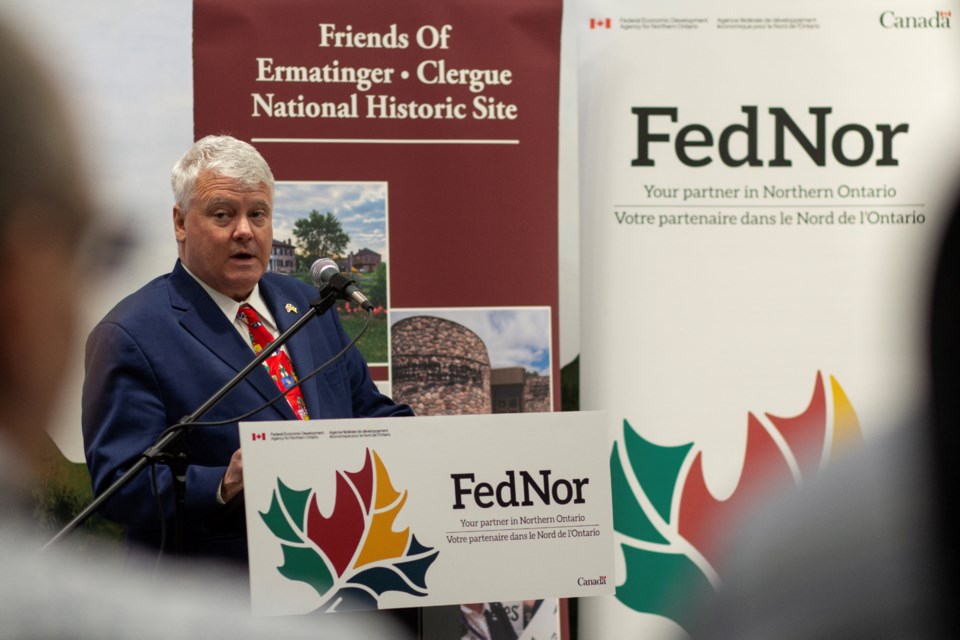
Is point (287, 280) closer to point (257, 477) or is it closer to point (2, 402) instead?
point (257, 477)

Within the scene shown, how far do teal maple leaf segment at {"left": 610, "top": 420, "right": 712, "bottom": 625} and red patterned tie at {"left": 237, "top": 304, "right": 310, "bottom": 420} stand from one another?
1529mm

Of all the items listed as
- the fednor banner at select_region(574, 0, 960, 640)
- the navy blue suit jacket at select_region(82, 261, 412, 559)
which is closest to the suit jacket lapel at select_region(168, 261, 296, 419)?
the navy blue suit jacket at select_region(82, 261, 412, 559)

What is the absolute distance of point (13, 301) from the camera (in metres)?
3.49

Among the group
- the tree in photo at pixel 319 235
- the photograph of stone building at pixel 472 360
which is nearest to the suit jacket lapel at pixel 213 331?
the tree in photo at pixel 319 235

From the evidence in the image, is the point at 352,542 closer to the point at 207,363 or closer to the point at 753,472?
the point at 207,363

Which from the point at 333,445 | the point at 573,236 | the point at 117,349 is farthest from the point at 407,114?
the point at 333,445

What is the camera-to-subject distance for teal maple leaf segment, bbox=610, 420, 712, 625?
3672mm

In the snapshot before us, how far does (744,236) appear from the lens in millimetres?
3756

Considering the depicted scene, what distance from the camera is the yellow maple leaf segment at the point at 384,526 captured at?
195cm

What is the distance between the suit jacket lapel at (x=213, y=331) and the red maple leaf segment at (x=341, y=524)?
53cm

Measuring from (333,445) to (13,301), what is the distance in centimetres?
203

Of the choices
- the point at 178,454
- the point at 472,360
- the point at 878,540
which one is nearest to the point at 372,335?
the point at 472,360

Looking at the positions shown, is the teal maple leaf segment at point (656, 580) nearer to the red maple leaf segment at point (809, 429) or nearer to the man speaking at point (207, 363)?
the red maple leaf segment at point (809, 429)

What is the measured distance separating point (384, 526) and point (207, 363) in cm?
71
